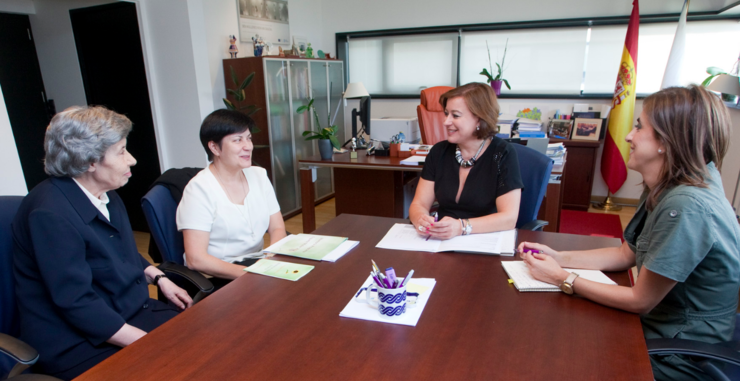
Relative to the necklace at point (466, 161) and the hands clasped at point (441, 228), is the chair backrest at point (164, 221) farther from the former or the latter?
the necklace at point (466, 161)

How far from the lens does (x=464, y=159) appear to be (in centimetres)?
201

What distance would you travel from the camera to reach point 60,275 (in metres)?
1.18

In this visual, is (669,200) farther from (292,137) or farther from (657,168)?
(292,137)

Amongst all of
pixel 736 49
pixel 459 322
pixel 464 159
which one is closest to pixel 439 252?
pixel 459 322

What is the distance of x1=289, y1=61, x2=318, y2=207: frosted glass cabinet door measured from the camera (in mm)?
4453

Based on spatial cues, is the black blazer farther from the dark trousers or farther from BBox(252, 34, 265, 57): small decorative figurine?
BBox(252, 34, 265, 57): small decorative figurine

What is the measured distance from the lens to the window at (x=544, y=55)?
4199mm

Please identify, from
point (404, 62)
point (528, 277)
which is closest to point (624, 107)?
point (404, 62)

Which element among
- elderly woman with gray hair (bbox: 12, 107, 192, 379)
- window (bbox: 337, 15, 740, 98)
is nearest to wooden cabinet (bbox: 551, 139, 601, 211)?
window (bbox: 337, 15, 740, 98)

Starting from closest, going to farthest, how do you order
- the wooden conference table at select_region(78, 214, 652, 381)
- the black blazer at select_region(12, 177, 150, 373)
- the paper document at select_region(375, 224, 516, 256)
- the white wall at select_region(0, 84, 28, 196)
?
1. the wooden conference table at select_region(78, 214, 652, 381)
2. the black blazer at select_region(12, 177, 150, 373)
3. the paper document at select_region(375, 224, 516, 256)
4. the white wall at select_region(0, 84, 28, 196)

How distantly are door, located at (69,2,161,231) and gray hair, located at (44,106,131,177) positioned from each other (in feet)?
9.02

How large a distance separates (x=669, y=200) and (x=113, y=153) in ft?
5.36

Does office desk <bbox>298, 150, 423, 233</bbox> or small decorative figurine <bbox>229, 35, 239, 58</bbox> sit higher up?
small decorative figurine <bbox>229, 35, 239, 58</bbox>

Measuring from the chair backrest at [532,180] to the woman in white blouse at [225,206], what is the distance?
4.07 feet
